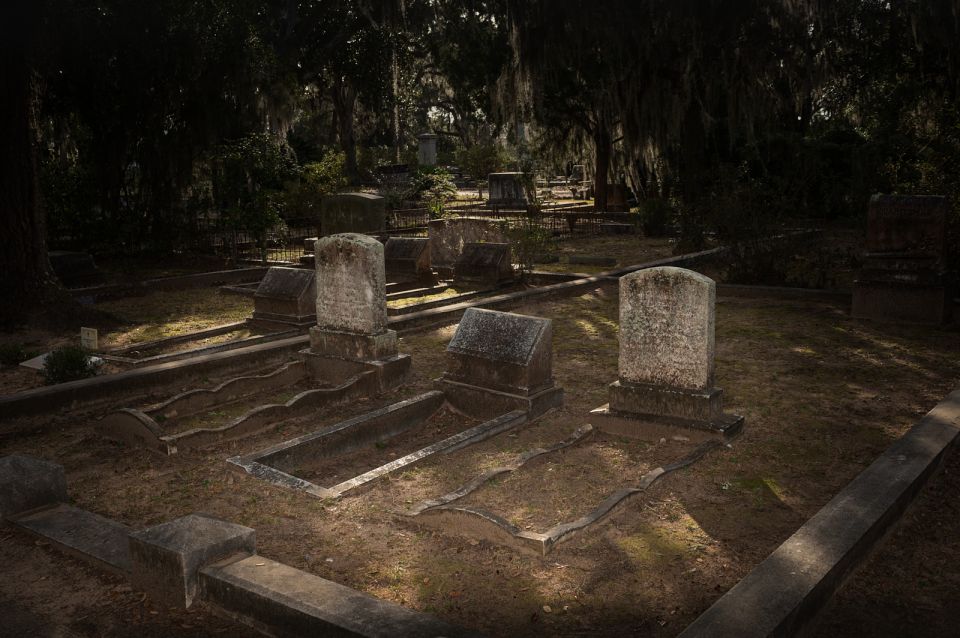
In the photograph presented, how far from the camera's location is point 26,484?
5.46 metres

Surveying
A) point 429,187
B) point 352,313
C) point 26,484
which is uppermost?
point 429,187

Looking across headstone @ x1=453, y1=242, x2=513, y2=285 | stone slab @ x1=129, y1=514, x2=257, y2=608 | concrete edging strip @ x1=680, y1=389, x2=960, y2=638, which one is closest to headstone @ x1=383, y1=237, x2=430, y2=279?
headstone @ x1=453, y1=242, x2=513, y2=285

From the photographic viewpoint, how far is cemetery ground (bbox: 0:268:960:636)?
4363mm

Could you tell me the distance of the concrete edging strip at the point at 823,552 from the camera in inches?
148

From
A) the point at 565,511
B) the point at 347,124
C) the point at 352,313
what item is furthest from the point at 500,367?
the point at 347,124

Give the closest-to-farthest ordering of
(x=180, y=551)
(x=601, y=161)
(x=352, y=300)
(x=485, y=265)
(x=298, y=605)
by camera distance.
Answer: (x=298, y=605), (x=180, y=551), (x=352, y=300), (x=485, y=265), (x=601, y=161)

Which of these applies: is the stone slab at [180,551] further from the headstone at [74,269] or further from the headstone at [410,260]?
the headstone at [74,269]

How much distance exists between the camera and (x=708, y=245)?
18.4 metres

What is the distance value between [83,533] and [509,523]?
102 inches

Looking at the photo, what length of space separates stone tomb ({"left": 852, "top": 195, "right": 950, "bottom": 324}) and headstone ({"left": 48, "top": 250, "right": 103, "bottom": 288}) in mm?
13041

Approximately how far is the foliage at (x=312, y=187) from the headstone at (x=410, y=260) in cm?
657

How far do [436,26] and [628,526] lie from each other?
108 ft

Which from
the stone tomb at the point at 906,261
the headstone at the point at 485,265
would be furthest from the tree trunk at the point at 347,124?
the stone tomb at the point at 906,261

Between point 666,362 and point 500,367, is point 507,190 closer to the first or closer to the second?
point 500,367
